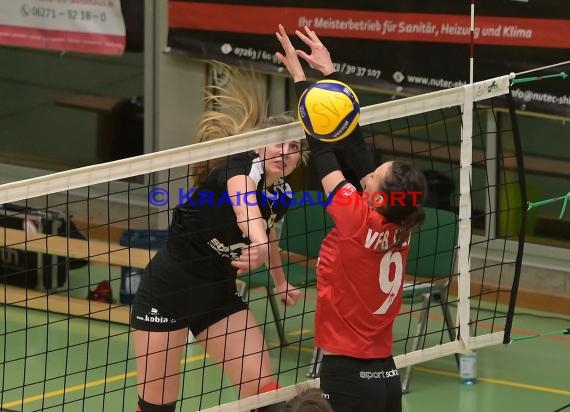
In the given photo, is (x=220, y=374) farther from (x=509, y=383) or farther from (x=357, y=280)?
(x=357, y=280)

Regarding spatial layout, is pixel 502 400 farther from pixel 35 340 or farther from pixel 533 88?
pixel 35 340

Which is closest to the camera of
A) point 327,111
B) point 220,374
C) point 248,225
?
point 327,111

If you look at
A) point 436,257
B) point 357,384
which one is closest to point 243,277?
point 436,257

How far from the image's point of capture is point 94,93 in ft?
38.6

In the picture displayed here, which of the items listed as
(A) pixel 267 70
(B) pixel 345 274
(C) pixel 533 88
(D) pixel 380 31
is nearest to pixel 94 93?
(A) pixel 267 70

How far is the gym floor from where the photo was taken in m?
7.67

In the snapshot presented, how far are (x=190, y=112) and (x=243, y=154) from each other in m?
5.42

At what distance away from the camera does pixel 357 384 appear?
5.08 meters

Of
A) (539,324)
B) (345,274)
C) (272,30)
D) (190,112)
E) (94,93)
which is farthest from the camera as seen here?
(94,93)

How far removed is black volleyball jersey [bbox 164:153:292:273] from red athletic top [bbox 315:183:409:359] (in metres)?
0.54

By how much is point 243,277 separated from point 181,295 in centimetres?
292

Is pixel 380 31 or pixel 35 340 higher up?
pixel 380 31

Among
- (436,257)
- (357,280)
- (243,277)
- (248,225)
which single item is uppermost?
(248,225)

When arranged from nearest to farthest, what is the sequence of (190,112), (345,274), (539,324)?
(345,274), (539,324), (190,112)
